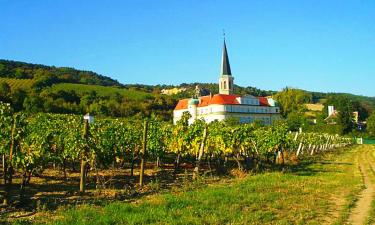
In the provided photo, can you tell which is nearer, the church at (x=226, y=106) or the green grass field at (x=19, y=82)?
the green grass field at (x=19, y=82)

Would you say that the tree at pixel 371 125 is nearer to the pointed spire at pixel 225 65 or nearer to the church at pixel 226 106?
the church at pixel 226 106

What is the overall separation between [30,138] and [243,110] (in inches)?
4037

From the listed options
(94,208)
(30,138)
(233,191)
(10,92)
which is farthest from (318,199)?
(10,92)

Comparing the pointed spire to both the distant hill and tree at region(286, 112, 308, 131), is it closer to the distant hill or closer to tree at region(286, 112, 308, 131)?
the distant hill

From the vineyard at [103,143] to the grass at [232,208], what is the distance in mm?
2326

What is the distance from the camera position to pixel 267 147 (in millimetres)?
23094

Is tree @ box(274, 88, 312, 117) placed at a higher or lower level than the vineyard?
higher

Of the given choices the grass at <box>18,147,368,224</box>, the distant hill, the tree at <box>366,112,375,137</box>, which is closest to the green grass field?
the distant hill

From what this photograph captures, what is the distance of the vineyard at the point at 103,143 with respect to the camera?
11102 millimetres

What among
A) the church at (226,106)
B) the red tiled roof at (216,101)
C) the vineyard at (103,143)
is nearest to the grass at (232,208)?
the vineyard at (103,143)

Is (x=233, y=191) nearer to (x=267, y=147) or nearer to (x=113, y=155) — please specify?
(x=113, y=155)

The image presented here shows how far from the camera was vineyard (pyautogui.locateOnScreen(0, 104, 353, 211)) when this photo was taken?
437 inches

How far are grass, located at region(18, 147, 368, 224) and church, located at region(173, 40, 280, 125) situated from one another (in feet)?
304

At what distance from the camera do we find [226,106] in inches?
4254
